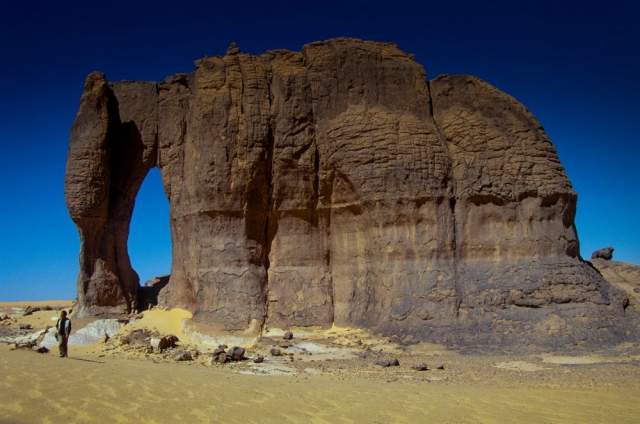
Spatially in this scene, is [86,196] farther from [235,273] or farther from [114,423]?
[114,423]

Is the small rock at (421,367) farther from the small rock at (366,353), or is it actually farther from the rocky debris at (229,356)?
the rocky debris at (229,356)

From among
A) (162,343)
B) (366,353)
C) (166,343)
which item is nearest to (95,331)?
(166,343)

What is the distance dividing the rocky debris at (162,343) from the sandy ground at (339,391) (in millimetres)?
1928

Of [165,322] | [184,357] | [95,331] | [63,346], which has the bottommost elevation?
[184,357]

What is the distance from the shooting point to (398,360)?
36.7 ft

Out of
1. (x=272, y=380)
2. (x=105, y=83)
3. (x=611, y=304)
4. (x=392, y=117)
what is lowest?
(x=272, y=380)

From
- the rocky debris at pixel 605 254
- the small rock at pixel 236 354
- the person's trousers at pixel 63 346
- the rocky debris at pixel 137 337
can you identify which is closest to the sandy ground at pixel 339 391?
the small rock at pixel 236 354

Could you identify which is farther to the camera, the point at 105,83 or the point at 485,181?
the point at 105,83

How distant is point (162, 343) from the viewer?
1334 centimetres

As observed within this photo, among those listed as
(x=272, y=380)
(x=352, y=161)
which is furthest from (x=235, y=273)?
(x=272, y=380)

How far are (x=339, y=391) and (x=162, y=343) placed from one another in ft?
23.7

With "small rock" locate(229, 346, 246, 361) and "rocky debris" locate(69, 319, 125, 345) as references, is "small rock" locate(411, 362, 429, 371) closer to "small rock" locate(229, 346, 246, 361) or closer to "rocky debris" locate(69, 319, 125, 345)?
"small rock" locate(229, 346, 246, 361)

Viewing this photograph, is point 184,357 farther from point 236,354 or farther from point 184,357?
point 236,354

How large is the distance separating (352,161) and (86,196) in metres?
8.68
